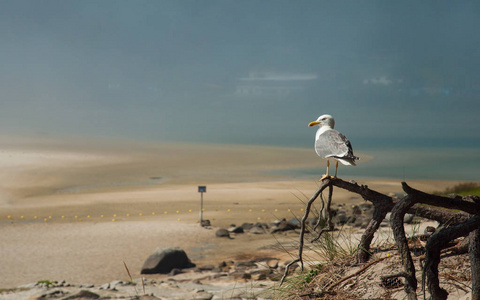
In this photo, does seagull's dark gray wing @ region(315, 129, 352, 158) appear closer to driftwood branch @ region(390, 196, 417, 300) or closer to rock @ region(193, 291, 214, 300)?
driftwood branch @ region(390, 196, 417, 300)

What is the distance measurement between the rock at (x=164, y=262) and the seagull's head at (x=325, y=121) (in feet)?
34.4

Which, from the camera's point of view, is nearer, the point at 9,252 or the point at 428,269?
the point at 428,269

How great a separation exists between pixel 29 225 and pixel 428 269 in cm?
2214

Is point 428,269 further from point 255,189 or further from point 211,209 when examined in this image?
point 255,189

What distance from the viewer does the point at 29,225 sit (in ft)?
71.1

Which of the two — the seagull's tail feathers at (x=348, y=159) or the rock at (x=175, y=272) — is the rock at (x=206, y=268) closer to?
the rock at (x=175, y=272)

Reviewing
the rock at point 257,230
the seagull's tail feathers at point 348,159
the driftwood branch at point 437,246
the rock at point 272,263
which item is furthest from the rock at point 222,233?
the driftwood branch at point 437,246

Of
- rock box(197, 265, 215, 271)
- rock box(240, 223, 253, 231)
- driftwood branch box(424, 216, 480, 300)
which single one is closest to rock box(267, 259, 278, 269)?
rock box(197, 265, 215, 271)

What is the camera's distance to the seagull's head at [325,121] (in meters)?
4.67

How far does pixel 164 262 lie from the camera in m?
14.2

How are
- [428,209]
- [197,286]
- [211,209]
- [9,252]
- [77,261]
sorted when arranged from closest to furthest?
1. [428,209]
2. [197,286]
3. [77,261]
4. [9,252]
5. [211,209]

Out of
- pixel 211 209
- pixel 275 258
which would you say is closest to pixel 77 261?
pixel 275 258

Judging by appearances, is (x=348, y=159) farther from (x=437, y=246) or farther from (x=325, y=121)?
(x=437, y=246)

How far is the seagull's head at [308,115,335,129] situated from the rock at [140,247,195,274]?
10481 mm
